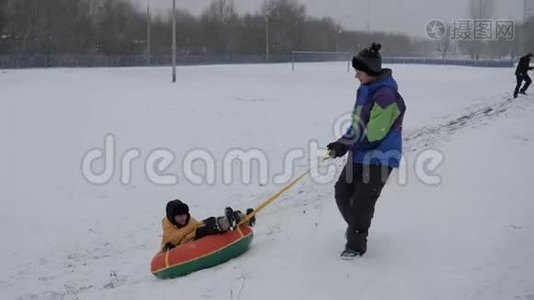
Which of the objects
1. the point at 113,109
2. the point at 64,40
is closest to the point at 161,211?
the point at 113,109

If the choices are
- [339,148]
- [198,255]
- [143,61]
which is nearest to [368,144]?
[339,148]

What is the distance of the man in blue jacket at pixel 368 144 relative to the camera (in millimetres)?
4840

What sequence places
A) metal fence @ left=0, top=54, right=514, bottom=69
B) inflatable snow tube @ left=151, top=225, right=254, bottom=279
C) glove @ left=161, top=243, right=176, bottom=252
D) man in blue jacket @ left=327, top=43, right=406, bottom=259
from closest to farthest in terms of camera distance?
man in blue jacket @ left=327, top=43, right=406, bottom=259 → inflatable snow tube @ left=151, top=225, right=254, bottom=279 → glove @ left=161, top=243, right=176, bottom=252 → metal fence @ left=0, top=54, right=514, bottom=69

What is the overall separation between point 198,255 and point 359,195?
5.96 feet

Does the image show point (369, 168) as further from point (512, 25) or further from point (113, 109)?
point (512, 25)

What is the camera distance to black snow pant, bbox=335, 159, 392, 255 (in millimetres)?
5016

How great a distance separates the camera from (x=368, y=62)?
4.89 metres

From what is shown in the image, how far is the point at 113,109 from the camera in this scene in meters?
22.6

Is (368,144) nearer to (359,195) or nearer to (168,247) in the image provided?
(359,195)

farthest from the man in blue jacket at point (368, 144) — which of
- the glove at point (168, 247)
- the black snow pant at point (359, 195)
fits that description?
the glove at point (168, 247)

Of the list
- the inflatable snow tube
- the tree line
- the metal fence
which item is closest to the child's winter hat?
the inflatable snow tube

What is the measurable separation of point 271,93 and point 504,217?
26.7 m

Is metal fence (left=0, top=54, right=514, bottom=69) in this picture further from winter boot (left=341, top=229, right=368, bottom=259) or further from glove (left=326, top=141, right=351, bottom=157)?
winter boot (left=341, top=229, right=368, bottom=259)

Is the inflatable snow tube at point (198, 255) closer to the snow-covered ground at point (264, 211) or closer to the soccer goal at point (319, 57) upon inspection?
the snow-covered ground at point (264, 211)
